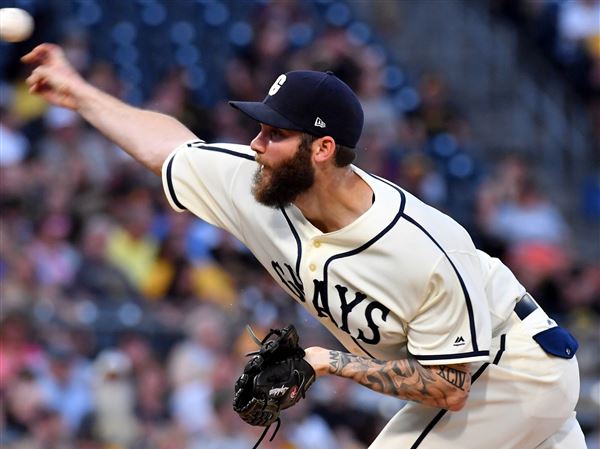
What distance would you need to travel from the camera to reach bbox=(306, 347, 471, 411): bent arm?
4531mm

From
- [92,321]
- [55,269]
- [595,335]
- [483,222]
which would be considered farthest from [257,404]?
[483,222]

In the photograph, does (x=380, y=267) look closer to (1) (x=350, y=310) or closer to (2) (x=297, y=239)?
(1) (x=350, y=310)

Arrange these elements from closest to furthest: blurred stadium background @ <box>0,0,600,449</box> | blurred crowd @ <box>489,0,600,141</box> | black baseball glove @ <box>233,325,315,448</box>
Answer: black baseball glove @ <box>233,325,315,448</box>
blurred stadium background @ <box>0,0,600,449</box>
blurred crowd @ <box>489,0,600,141</box>

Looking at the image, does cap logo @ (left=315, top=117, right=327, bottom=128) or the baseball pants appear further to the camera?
the baseball pants

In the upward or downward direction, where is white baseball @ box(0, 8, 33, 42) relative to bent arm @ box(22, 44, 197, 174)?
upward

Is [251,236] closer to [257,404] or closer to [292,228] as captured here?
[292,228]

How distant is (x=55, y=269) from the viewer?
31.2 ft

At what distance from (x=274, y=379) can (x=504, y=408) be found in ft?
3.12

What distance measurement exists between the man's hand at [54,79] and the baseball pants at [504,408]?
5.94ft

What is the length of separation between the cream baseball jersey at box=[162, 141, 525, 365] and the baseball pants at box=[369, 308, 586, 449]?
136 mm

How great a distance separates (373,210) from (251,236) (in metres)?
0.58

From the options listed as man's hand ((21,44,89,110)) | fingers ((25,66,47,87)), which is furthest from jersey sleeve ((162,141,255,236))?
fingers ((25,66,47,87))

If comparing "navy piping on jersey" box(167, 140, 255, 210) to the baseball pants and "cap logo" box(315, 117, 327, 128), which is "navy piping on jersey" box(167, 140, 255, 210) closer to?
"cap logo" box(315, 117, 327, 128)

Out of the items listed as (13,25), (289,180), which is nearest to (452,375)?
(289,180)
